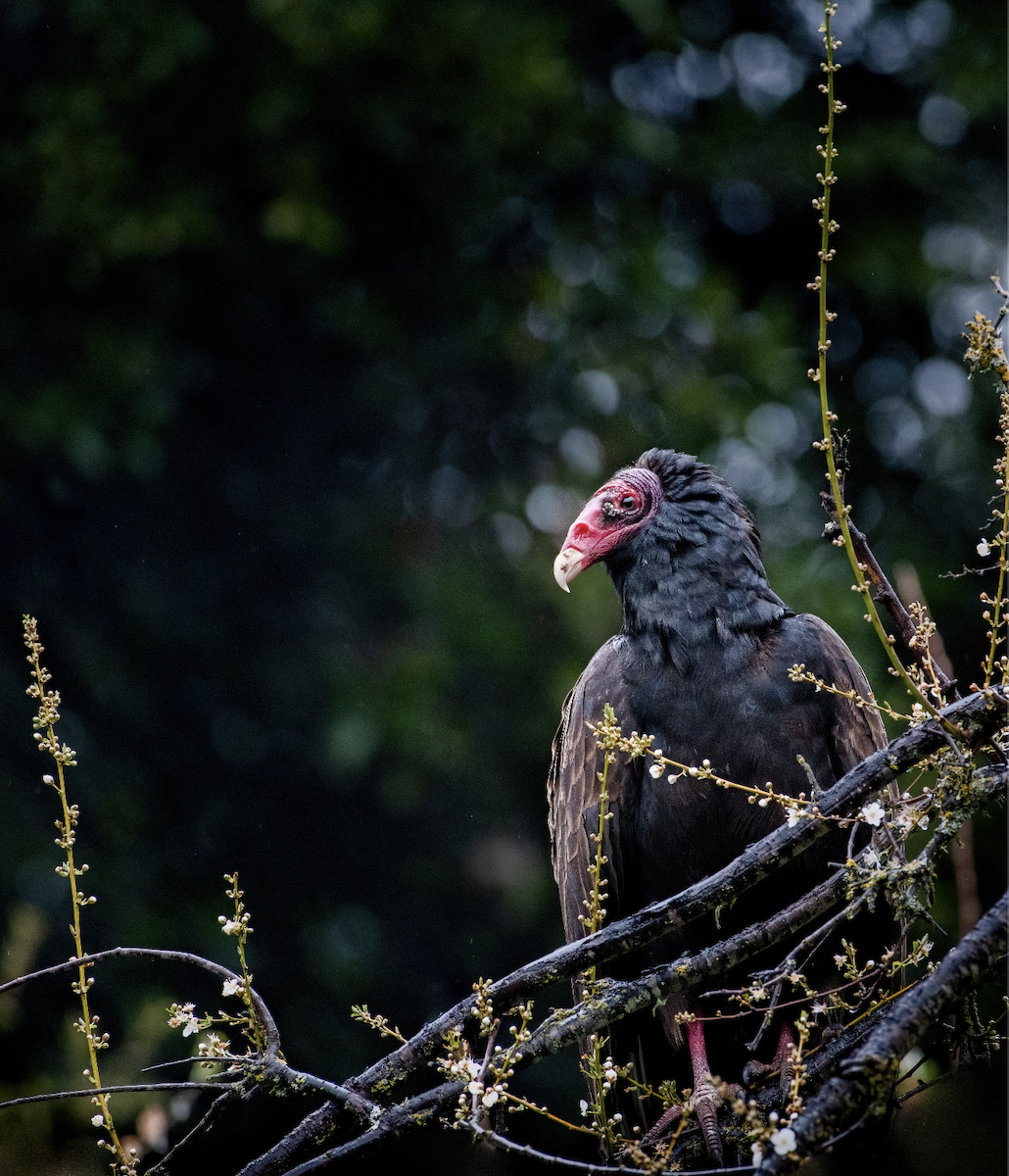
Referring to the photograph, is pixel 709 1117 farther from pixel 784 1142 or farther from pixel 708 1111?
pixel 784 1142

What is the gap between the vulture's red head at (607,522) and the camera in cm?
266

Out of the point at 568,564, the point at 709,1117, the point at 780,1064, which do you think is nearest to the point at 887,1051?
the point at 709,1117

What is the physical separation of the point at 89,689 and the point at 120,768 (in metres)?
0.31

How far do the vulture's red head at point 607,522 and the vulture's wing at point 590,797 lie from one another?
0.61ft

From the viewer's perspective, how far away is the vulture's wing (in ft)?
8.27

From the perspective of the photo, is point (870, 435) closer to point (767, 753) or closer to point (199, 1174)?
point (767, 753)

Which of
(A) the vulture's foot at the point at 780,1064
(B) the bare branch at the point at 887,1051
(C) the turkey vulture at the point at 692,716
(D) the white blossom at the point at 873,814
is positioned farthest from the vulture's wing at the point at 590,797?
(B) the bare branch at the point at 887,1051

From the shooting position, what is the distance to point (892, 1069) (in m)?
1.12

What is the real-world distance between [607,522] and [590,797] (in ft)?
1.86

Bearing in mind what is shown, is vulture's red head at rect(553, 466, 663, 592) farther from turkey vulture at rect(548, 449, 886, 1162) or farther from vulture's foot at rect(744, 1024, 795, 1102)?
vulture's foot at rect(744, 1024, 795, 1102)

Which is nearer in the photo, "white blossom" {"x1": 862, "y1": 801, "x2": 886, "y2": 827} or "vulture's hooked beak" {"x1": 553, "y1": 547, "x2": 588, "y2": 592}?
"white blossom" {"x1": 862, "y1": 801, "x2": 886, "y2": 827}

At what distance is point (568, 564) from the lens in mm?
2641

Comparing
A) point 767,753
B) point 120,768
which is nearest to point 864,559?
point 767,753

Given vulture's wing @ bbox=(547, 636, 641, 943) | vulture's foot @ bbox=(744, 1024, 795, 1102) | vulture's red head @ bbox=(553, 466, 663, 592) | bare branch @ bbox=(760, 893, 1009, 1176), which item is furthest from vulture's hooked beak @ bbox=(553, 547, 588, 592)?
bare branch @ bbox=(760, 893, 1009, 1176)
